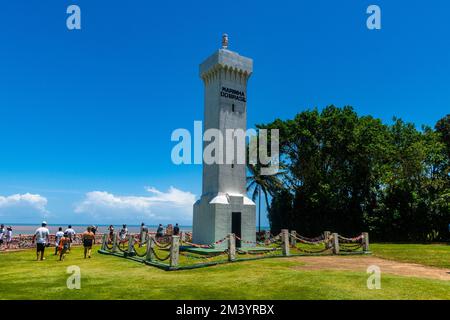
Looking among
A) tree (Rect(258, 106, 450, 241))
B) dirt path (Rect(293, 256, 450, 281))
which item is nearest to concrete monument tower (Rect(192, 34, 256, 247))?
dirt path (Rect(293, 256, 450, 281))

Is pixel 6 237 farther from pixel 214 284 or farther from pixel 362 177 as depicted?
pixel 362 177

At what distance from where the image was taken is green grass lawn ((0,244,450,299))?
10.5m

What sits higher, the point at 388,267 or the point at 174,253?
the point at 174,253

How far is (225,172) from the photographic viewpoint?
26000 millimetres

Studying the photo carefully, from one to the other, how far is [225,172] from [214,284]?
46.8 feet

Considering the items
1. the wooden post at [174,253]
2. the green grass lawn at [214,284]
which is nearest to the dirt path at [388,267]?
the green grass lawn at [214,284]

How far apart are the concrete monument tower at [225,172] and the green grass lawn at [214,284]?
8577mm

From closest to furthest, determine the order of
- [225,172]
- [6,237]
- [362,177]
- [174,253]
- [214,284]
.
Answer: [214,284], [174,253], [225,172], [6,237], [362,177]

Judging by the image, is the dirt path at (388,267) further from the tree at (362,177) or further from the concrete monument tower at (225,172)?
the tree at (362,177)

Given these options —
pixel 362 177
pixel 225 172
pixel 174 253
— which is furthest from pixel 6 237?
pixel 362 177

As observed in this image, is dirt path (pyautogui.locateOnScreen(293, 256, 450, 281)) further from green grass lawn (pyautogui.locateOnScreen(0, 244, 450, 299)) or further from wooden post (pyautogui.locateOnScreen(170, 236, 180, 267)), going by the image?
wooden post (pyautogui.locateOnScreen(170, 236, 180, 267))

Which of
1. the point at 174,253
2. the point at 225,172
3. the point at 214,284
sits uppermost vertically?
the point at 225,172

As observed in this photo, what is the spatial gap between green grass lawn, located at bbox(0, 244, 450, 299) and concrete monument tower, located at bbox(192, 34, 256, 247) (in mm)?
8577

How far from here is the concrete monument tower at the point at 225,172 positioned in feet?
82.0
